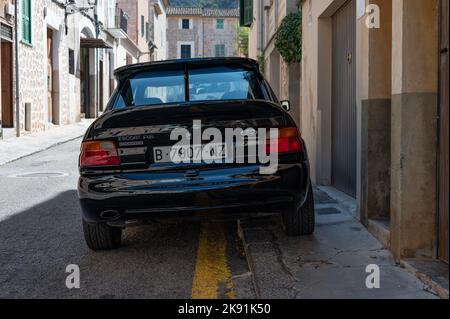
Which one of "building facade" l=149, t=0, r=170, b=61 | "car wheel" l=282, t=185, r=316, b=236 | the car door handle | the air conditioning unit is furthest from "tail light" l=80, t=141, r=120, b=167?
"building facade" l=149, t=0, r=170, b=61

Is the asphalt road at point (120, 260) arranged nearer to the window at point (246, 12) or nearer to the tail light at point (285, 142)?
the tail light at point (285, 142)

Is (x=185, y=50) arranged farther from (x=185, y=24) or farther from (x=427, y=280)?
(x=427, y=280)

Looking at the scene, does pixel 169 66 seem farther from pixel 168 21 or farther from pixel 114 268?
pixel 168 21

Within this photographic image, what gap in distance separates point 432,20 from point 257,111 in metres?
1.32

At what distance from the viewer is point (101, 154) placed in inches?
165

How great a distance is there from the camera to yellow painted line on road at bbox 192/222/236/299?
3.75 m

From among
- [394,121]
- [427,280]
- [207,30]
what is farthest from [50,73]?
[207,30]

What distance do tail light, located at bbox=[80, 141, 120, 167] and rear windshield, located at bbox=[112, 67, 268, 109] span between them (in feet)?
2.58

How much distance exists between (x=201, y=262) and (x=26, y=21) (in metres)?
16.1

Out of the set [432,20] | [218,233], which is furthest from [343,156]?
[432,20]

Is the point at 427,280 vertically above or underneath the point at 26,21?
underneath

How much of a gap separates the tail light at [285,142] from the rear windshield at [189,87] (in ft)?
2.82

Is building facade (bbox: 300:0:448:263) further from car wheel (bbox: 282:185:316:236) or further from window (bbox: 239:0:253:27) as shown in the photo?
window (bbox: 239:0:253:27)
